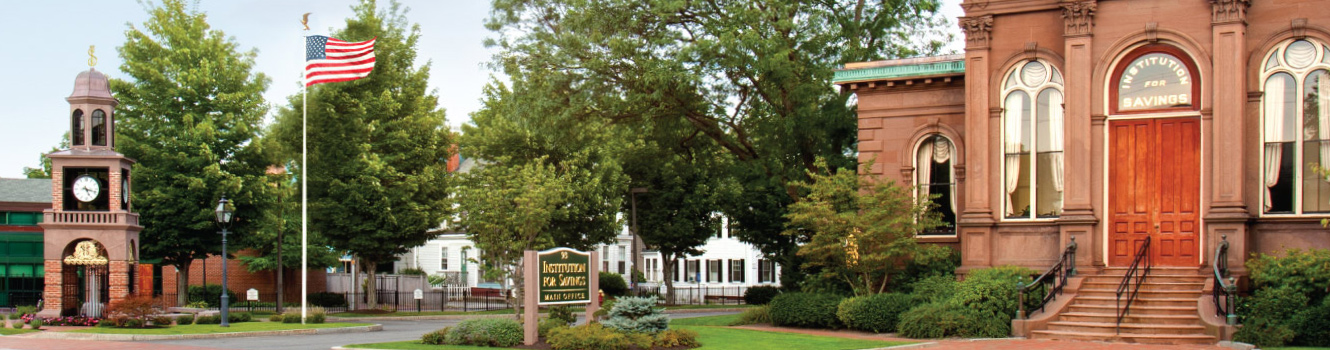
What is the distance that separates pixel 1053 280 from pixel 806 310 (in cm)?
559

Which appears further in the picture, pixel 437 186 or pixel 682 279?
pixel 682 279

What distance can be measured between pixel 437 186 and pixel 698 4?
618 inches

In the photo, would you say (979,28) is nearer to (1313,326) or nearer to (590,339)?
(1313,326)

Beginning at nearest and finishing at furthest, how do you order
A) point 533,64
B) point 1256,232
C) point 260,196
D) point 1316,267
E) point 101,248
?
point 1316,267, point 1256,232, point 101,248, point 533,64, point 260,196

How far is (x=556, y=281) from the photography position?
2227cm

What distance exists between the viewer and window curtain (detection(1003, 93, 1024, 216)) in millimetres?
27984

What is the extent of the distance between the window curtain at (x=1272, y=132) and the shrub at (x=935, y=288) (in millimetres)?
6851

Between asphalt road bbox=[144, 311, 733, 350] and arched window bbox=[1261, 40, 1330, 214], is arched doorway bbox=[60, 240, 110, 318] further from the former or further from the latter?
arched window bbox=[1261, 40, 1330, 214]

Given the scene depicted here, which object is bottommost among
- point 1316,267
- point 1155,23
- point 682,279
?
point 682,279

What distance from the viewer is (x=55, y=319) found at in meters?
30.7

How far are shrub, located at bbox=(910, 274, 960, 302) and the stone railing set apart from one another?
71.2 feet

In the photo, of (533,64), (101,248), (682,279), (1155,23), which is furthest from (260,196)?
(682,279)

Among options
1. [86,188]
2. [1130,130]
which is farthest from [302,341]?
[1130,130]

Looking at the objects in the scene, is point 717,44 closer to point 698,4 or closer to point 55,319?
point 698,4
